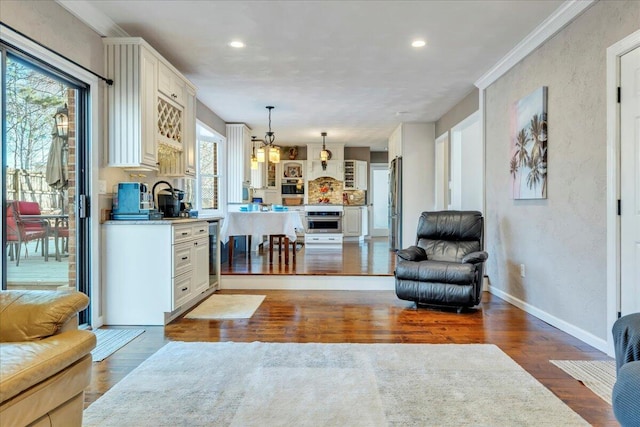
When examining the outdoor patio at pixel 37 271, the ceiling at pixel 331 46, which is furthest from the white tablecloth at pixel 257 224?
the outdoor patio at pixel 37 271

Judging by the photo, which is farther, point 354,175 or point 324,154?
point 354,175

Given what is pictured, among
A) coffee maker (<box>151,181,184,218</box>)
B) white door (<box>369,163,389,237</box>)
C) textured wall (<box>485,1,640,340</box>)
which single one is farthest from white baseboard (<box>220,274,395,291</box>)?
white door (<box>369,163,389,237</box>)

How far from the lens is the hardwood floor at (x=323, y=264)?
16.8 ft

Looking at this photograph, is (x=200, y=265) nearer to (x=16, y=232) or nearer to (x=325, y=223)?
(x=16, y=232)

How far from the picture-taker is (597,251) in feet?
9.17

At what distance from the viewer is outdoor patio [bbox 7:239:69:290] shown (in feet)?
8.54

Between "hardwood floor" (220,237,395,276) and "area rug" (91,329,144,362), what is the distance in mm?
1844

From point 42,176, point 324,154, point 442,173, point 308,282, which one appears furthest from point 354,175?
point 42,176

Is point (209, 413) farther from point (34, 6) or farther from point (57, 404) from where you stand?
point (34, 6)

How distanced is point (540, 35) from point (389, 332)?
2.91 meters

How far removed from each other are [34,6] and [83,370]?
8.04ft

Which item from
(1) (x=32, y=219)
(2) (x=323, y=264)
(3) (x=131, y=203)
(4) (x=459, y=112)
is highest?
(4) (x=459, y=112)

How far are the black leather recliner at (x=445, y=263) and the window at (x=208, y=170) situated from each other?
11.9 feet

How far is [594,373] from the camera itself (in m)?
2.36
